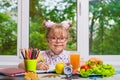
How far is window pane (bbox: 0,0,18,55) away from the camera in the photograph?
2936 millimetres

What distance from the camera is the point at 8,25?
296 cm

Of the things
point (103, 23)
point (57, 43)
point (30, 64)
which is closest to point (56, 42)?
point (57, 43)

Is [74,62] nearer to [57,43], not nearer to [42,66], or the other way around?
[42,66]

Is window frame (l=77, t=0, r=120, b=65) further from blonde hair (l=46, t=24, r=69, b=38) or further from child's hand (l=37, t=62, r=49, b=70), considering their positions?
child's hand (l=37, t=62, r=49, b=70)

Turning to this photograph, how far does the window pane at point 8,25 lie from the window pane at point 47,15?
0.18m

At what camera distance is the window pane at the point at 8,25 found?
9.63 ft

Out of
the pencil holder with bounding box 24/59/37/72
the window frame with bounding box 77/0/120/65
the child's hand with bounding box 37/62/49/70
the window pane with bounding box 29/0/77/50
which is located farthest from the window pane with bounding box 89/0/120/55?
the pencil holder with bounding box 24/59/37/72

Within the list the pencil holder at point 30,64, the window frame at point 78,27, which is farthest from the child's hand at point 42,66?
the window frame at point 78,27

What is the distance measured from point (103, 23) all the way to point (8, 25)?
1023mm

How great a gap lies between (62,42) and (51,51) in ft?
0.41

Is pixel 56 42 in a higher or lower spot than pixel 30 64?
higher

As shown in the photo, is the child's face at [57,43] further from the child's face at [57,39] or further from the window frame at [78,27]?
the window frame at [78,27]

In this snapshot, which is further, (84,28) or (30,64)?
(84,28)

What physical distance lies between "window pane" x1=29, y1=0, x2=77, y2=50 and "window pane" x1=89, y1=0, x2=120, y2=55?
0.19 meters
